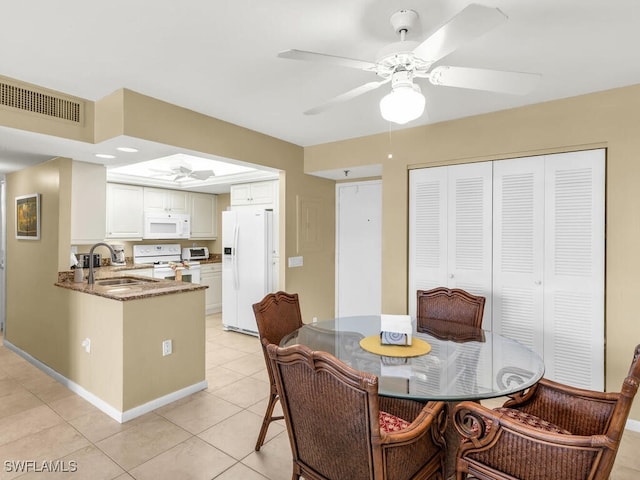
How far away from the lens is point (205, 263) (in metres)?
5.75

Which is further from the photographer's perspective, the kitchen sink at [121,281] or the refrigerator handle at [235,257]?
the refrigerator handle at [235,257]

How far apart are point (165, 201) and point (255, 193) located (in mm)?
1745

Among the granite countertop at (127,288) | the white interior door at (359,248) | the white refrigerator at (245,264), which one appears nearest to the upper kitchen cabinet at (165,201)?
the white refrigerator at (245,264)

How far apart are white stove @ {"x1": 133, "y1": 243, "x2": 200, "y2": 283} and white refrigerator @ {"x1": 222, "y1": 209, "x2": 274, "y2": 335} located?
0.86m

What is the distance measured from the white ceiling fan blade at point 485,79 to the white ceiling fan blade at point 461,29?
200 millimetres

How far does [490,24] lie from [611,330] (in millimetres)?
2465

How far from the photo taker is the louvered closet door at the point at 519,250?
2836mm

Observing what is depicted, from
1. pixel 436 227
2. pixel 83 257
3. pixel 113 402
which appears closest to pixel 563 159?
pixel 436 227

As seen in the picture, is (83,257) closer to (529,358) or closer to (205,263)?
(205,263)

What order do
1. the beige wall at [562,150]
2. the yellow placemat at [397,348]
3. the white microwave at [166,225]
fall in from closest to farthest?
the yellow placemat at [397,348]
the beige wall at [562,150]
the white microwave at [166,225]

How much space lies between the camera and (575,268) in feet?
8.80

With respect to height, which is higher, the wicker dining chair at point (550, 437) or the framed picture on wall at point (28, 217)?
the framed picture on wall at point (28, 217)

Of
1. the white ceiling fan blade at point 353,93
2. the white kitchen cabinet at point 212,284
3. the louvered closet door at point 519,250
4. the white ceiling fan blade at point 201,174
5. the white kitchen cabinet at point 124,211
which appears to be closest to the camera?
the white ceiling fan blade at point 353,93

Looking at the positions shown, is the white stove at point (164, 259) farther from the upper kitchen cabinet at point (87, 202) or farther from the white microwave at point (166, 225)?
the upper kitchen cabinet at point (87, 202)
